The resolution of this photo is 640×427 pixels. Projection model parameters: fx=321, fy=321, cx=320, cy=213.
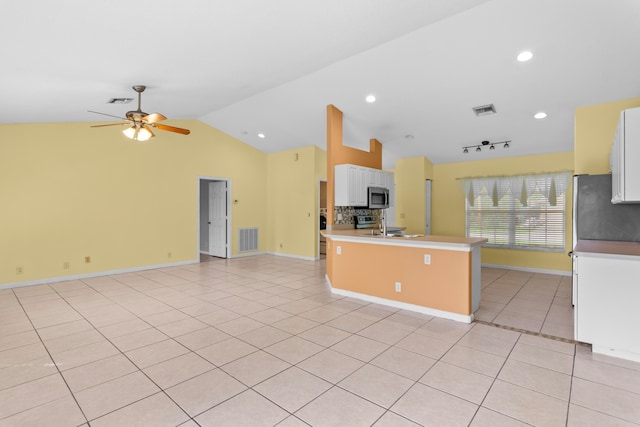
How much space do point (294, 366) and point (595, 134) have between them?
4.79 meters

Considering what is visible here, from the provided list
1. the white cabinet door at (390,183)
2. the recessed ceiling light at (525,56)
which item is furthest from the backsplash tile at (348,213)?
the recessed ceiling light at (525,56)

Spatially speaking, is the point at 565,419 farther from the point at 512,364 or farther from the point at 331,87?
the point at 331,87

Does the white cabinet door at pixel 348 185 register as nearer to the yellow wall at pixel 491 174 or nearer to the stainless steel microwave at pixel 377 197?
the stainless steel microwave at pixel 377 197

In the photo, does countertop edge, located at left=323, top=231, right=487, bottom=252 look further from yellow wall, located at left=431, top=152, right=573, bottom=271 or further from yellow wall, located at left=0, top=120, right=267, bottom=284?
yellow wall, located at left=0, top=120, right=267, bottom=284

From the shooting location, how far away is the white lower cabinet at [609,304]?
8.65 feet

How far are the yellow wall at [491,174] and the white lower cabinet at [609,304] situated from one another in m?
4.02

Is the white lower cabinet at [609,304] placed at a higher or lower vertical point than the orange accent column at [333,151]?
lower

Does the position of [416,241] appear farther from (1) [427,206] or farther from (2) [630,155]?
(1) [427,206]

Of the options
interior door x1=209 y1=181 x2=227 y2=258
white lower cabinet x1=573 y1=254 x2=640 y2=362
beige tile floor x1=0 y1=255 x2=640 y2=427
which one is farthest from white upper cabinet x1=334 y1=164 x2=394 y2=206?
interior door x1=209 y1=181 x2=227 y2=258

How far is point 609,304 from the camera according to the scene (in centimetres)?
272

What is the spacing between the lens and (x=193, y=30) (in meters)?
2.93

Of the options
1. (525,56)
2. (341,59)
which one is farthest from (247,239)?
(525,56)

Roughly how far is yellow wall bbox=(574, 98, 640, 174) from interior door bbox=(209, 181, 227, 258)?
22.7 ft

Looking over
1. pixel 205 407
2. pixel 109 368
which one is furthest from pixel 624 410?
pixel 109 368
